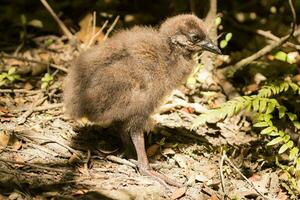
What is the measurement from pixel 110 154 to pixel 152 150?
0.41m

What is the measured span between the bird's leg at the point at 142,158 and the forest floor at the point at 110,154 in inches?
2.2

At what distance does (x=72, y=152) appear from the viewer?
14.6ft

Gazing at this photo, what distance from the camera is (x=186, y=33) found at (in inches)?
176

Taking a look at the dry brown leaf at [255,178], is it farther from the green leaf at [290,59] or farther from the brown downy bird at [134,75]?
the green leaf at [290,59]

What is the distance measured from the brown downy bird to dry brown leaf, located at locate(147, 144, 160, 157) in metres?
0.31

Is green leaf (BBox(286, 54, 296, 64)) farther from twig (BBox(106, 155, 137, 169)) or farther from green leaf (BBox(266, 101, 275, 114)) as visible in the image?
twig (BBox(106, 155, 137, 169))

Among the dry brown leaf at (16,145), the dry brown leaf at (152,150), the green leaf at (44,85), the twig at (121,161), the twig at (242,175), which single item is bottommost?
the twig at (242,175)

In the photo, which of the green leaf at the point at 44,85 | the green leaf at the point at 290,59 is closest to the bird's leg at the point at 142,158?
the green leaf at the point at 44,85

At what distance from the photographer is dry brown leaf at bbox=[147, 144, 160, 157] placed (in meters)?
4.74

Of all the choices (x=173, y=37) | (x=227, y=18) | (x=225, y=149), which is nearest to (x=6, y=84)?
(x=173, y=37)

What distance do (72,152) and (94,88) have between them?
623 millimetres

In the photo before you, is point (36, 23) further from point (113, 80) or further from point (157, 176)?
point (157, 176)

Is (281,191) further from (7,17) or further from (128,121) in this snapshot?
(7,17)

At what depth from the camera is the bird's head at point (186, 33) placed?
446 cm
